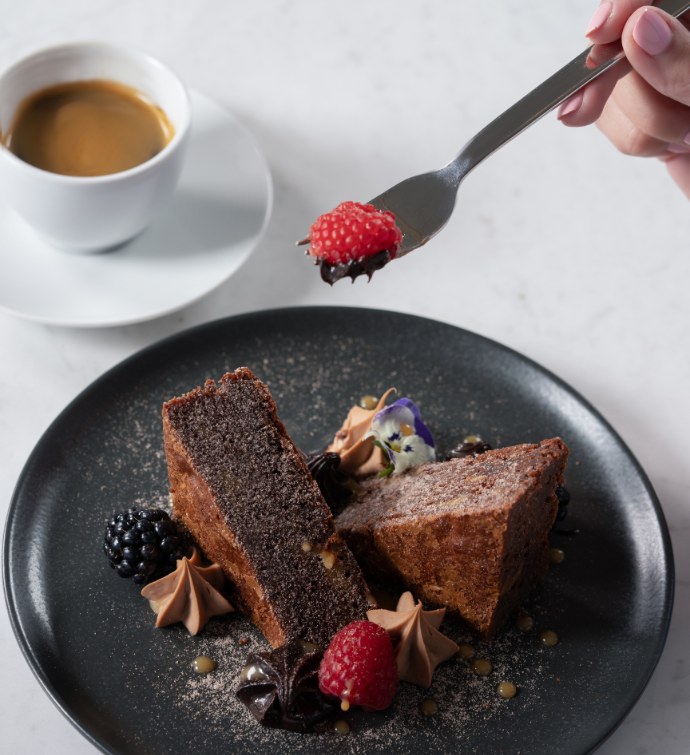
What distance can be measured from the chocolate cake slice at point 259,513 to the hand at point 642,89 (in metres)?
1.18

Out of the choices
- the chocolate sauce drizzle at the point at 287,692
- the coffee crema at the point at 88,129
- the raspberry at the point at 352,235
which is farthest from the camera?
the coffee crema at the point at 88,129

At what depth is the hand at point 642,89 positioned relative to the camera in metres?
2.40

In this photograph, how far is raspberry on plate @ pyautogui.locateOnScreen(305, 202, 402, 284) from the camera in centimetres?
212

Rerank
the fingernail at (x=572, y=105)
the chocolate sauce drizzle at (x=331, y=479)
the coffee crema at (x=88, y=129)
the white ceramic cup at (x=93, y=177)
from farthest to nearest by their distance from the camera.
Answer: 1. the coffee crema at (x=88, y=129)
2. the white ceramic cup at (x=93, y=177)
3. the fingernail at (x=572, y=105)
4. the chocolate sauce drizzle at (x=331, y=479)

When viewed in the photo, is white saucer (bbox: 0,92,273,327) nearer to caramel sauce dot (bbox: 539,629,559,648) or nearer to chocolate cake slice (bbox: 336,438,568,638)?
chocolate cake slice (bbox: 336,438,568,638)

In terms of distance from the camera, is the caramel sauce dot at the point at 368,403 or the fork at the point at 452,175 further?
the caramel sauce dot at the point at 368,403

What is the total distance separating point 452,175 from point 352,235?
1.09 feet

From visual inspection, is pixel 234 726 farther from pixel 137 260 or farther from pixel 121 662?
pixel 137 260

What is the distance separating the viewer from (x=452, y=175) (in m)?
2.30

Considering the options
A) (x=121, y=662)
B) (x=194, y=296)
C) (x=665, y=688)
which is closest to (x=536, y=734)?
(x=665, y=688)

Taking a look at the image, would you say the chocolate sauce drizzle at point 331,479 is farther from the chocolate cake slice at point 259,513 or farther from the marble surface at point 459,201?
the marble surface at point 459,201

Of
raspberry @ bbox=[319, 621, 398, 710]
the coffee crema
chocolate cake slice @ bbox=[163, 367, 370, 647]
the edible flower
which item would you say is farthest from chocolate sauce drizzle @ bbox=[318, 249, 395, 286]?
the coffee crema

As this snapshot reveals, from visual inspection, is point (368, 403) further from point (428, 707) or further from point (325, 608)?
point (428, 707)

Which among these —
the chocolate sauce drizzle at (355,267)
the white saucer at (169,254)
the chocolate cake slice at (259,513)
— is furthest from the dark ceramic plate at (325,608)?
the chocolate sauce drizzle at (355,267)
